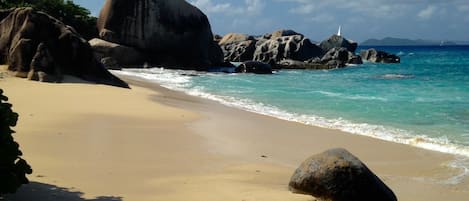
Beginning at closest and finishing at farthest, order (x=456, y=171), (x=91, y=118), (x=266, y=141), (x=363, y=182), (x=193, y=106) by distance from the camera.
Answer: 1. (x=363, y=182)
2. (x=456, y=171)
3. (x=266, y=141)
4. (x=91, y=118)
5. (x=193, y=106)

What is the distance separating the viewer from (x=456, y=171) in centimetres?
795

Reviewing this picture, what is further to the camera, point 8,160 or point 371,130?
point 371,130

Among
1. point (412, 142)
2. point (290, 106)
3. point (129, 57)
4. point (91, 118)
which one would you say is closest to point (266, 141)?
point (412, 142)

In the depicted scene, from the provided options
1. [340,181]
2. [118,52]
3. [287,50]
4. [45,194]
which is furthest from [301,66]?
[45,194]

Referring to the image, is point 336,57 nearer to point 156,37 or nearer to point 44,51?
point 156,37

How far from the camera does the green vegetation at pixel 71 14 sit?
109 feet

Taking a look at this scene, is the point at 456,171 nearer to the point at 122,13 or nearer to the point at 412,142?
the point at 412,142

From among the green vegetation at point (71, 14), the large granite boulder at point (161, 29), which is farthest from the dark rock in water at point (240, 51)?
the green vegetation at point (71, 14)

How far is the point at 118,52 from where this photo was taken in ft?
105

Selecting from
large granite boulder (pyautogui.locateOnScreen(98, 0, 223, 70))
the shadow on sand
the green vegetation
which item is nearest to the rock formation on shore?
large granite boulder (pyautogui.locateOnScreen(98, 0, 223, 70))

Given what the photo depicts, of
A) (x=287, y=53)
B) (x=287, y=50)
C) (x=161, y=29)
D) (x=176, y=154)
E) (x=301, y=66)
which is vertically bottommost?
(x=176, y=154)

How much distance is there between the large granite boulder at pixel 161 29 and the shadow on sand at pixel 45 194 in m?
27.8

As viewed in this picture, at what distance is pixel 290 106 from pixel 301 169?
386 inches

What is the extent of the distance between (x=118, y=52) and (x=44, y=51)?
50.2 ft
